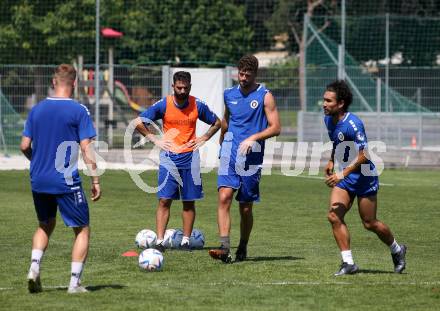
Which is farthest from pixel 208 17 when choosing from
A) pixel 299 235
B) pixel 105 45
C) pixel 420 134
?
pixel 299 235

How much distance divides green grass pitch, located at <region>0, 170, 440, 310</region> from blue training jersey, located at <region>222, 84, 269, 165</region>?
1.17 m

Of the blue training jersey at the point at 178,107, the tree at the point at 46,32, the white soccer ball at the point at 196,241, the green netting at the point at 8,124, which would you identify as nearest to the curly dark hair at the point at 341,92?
the blue training jersey at the point at 178,107

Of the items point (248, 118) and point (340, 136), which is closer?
point (340, 136)

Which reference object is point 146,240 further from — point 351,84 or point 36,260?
point 351,84

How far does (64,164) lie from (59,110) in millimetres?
481

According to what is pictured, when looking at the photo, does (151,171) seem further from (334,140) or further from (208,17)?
(208,17)

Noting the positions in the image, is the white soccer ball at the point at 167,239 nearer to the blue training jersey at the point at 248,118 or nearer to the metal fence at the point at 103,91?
the blue training jersey at the point at 248,118

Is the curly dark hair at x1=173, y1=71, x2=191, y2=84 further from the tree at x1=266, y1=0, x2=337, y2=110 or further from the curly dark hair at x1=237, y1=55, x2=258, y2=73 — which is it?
the tree at x1=266, y1=0, x2=337, y2=110

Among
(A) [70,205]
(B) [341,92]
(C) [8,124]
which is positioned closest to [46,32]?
(C) [8,124]

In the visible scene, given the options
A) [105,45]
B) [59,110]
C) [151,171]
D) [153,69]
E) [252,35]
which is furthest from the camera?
[252,35]

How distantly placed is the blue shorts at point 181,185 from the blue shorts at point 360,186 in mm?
2568

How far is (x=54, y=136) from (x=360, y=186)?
10.4ft

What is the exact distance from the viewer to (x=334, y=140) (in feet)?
35.8

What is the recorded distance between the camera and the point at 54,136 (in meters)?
9.53
